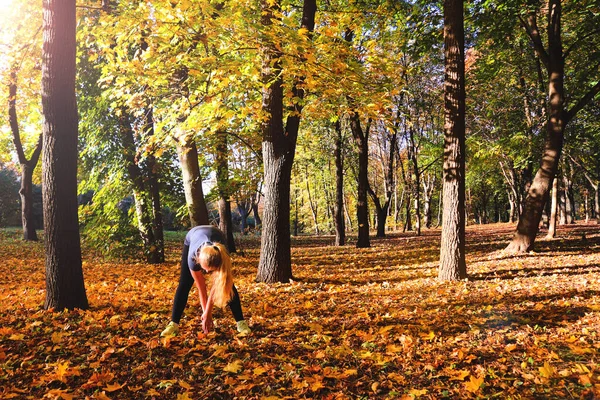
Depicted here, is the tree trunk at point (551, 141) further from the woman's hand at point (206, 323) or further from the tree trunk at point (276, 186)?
the woman's hand at point (206, 323)

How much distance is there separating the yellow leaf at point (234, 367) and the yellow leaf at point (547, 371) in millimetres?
2732

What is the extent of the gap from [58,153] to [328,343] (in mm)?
4604

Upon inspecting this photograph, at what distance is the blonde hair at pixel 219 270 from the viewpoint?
401 centimetres

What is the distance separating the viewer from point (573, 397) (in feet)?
9.34

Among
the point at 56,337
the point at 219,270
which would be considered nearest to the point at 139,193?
the point at 56,337

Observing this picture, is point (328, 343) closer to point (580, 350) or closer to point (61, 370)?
point (580, 350)

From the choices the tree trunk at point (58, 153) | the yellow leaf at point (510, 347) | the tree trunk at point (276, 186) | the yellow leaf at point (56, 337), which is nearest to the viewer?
the yellow leaf at point (510, 347)

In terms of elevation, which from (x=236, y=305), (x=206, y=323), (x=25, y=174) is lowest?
(x=206, y=323)

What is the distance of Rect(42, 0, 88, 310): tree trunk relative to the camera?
523 centimetres

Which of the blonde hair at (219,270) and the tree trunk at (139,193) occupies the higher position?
the tree trunk at (139,193)

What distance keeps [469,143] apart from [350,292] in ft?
55.9

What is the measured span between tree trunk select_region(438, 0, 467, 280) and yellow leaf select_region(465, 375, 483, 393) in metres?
4.41

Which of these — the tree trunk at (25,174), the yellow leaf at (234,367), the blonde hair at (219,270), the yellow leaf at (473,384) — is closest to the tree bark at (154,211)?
the blonde hair at (219,270)

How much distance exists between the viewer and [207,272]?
13.6 ft
